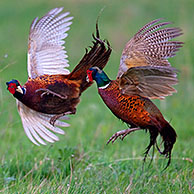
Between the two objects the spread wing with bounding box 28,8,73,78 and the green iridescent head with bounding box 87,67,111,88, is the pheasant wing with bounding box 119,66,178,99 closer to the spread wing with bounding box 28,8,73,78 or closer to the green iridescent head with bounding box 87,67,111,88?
the green iridescent head with bounding box 87,67,111,88

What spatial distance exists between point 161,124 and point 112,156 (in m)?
1.51

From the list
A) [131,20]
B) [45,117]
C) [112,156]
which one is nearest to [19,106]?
[45,117]

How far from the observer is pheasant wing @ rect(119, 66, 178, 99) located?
3.29 metres

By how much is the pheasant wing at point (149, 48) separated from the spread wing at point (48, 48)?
1.13 meters

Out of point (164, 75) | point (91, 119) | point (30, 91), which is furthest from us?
point (91, 119)

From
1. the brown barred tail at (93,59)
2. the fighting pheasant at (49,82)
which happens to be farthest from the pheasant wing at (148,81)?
the brown barred tail at (93,59)

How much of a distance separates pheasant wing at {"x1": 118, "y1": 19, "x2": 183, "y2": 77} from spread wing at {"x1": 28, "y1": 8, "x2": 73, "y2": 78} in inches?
44.5

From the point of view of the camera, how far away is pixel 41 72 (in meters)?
4.71

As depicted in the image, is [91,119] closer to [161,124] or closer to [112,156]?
[112,156]

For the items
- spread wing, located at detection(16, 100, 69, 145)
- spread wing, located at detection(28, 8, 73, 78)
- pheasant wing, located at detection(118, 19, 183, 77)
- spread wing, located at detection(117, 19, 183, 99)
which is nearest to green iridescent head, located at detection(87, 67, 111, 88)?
spread wing, located at detection(117, 19, 183, 99)

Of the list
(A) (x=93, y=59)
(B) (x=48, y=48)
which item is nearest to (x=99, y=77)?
(A) (x=93, y=59)

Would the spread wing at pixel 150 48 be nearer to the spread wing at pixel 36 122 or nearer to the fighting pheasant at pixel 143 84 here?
the fighting pheasant at pixel 143 84

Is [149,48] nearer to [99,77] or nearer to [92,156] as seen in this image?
[99,77]

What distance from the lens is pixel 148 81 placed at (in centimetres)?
337
